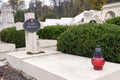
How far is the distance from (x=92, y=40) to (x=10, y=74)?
242cm

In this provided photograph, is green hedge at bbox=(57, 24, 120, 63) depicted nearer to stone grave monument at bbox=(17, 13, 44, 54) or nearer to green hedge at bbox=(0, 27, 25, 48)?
stone grave monument at bbox=(17, 13, 44, 54)

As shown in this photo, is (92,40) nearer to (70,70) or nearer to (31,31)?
(70,70)

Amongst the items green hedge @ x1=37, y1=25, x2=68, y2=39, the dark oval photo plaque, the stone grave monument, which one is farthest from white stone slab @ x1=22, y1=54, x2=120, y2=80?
green hedge @ x1=37, y1=25, x2=68, y2=39

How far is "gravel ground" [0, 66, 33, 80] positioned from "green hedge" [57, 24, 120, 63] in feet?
5.56

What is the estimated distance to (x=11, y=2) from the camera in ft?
139

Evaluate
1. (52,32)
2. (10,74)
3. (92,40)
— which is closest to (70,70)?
(92,40)

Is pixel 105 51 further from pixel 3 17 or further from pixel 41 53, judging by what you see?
pixel 3 17

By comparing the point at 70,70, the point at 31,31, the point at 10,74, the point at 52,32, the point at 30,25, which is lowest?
the point at 10,74

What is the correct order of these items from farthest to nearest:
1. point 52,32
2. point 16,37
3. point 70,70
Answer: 1. point 52,32
2. point 16,37
3. point 70,70

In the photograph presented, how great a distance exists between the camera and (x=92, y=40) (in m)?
4.98

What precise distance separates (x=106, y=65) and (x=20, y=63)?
2.37 metres

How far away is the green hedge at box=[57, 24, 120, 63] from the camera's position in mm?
4617

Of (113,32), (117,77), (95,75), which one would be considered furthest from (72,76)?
(113,32)

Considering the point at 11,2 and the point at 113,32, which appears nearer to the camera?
the point at 113,32
